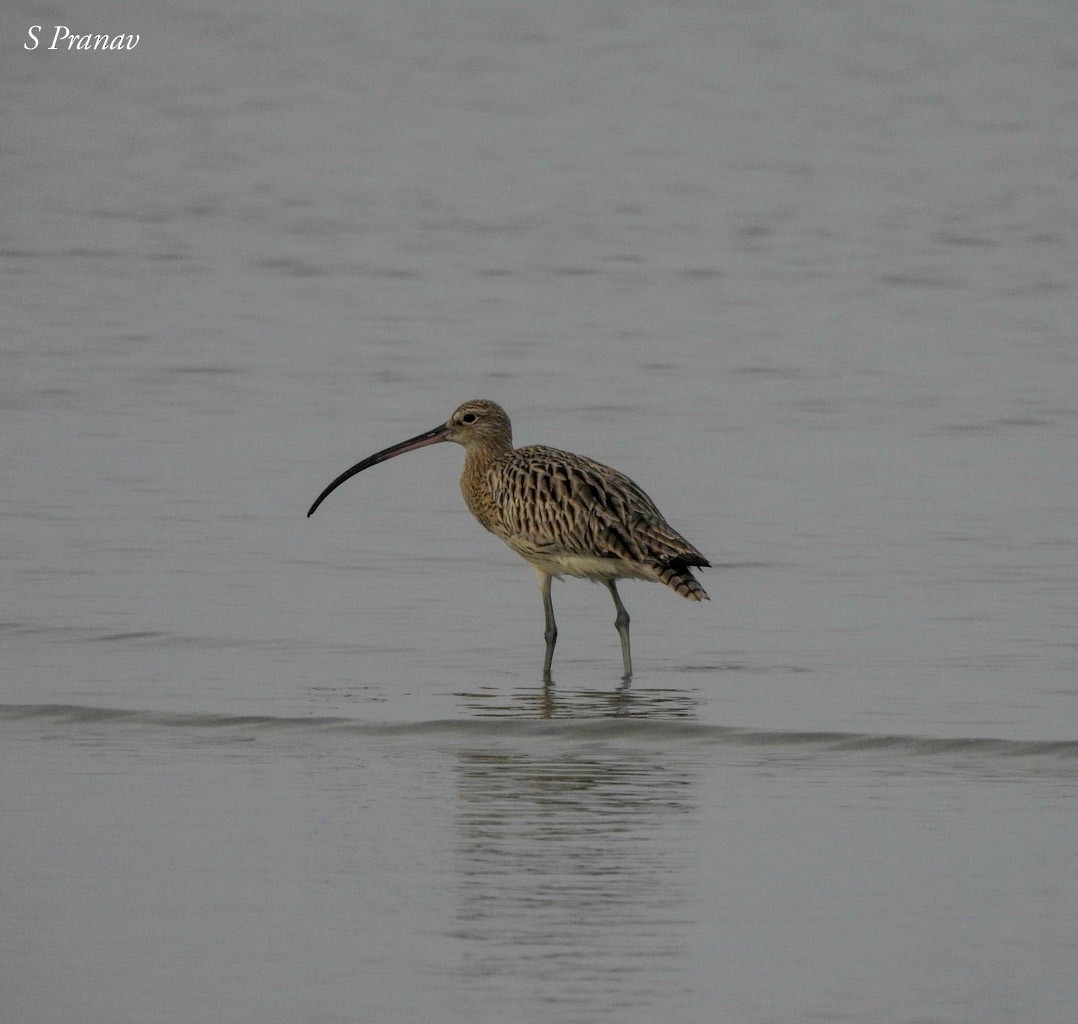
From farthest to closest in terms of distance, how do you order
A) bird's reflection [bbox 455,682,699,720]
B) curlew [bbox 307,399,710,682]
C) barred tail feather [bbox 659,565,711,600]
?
curlew [bbox 307,399,710,682], barred tail feather [bbox 659,565,711,600], bird's reflection [bbox 455,682,699,720]

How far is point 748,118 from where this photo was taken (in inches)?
1364

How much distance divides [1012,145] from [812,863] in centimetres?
2647

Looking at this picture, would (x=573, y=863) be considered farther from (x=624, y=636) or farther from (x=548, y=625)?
(x=548, y=625)

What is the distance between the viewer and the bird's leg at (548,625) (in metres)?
10.2

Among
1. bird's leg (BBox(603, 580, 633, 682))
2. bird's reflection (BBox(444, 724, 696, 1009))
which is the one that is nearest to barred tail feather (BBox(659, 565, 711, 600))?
bird's leg (BBox(603, 580, 633, 682))

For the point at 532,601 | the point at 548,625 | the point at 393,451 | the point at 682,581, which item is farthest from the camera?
the point at 393,451

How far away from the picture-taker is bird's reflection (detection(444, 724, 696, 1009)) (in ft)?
19.7

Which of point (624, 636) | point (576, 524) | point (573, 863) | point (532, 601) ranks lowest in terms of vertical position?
point (573, 863)

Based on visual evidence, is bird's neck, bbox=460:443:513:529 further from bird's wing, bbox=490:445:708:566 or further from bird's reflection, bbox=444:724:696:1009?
bird's reflection, bbox=444:724:696:1009

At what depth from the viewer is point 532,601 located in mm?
11672

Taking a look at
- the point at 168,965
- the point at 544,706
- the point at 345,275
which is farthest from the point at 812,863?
the point at 345,275

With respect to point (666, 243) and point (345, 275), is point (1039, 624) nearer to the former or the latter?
point (345, 275)

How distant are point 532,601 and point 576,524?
1076mm

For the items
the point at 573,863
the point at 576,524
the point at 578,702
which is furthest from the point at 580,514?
the point at 573,863
